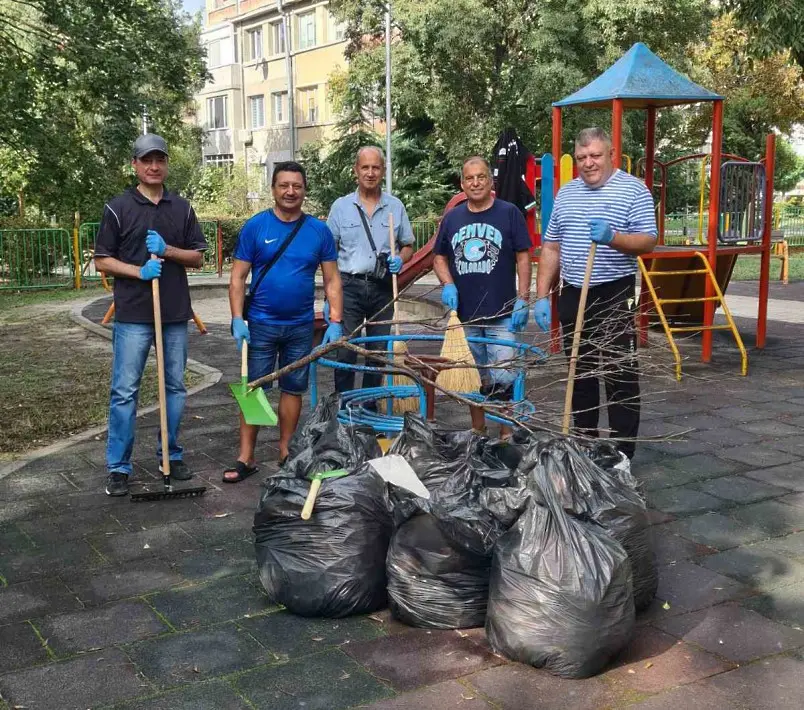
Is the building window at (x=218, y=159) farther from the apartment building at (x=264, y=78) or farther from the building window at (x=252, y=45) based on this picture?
the building window at (x=252, y=45)

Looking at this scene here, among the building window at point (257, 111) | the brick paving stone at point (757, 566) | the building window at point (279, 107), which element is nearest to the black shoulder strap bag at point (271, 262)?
the brick paving stone at point (757, 566)

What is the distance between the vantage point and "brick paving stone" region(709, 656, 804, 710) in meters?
3.13

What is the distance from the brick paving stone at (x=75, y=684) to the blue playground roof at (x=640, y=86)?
7916 millimetres

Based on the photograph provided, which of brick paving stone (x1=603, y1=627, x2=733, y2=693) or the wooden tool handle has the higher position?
the wooden tool handle

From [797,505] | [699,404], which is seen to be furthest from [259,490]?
[699,404]

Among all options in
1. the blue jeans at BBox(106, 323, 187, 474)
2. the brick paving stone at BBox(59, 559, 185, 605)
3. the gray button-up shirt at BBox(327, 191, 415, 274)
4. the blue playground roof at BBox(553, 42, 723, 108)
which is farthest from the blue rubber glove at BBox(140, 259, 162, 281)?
the blue playground roof at BBox(553, 42, 723, 108)

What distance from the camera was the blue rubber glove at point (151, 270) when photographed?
518 centimetres

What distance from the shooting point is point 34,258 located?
1867 centimetres

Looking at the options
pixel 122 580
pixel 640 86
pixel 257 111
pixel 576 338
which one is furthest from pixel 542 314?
pixel 257 111

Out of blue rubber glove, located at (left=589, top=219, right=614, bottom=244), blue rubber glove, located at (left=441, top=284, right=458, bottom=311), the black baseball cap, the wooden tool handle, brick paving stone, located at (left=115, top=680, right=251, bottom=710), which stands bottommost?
brick paving stone, located at (left=115, top=680, right=251, bottom=710)

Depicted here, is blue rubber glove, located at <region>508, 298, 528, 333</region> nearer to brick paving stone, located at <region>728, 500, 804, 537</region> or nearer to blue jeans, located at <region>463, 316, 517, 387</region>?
blue jeans, located at <region>463, 316, 517, 387</region>

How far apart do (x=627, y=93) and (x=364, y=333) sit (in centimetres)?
480

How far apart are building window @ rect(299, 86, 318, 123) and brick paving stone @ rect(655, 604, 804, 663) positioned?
147 feet

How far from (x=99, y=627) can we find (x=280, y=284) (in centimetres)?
232
